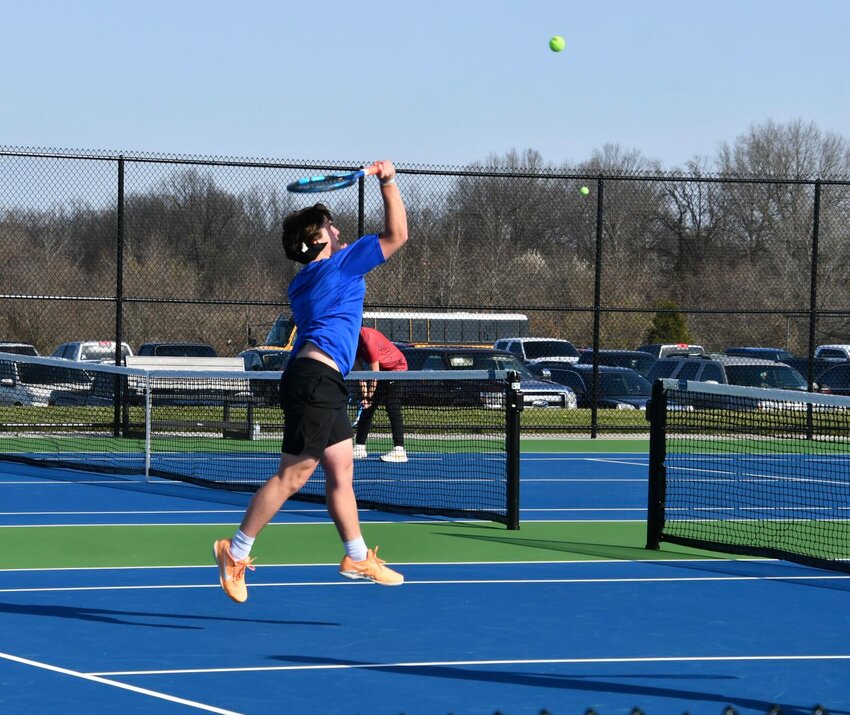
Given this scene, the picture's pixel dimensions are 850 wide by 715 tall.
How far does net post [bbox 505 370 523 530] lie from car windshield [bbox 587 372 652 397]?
1298 centimetres

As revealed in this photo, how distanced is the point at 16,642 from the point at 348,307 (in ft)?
6.61

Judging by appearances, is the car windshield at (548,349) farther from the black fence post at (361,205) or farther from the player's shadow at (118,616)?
the player's shadow at (118,616)

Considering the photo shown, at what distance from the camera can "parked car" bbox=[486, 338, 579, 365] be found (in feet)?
104

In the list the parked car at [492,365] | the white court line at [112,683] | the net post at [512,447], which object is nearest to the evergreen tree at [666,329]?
the parked car at [492,365]

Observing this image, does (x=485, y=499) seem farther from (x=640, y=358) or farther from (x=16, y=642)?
(x=640, y=358)

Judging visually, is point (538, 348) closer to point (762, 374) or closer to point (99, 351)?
point (762, 374)

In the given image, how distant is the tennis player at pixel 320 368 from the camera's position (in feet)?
20.6

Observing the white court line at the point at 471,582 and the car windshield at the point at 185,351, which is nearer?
the white court line at the point at 471,582

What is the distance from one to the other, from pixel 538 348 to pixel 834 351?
9.02 meters

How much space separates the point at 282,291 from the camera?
20703 mm

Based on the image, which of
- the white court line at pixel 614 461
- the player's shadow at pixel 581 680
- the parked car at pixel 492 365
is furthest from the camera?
the parked car at pixel 492 365

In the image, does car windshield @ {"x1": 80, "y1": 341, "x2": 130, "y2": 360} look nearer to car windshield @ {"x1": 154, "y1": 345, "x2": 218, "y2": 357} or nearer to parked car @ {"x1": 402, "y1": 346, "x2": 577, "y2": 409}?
car windshield @ {"x1": 154, "y1": 345, "x2": 218, "y2": 357}

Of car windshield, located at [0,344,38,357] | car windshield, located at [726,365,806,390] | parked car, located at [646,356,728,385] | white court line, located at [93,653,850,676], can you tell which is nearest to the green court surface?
white court line, located at [93,653,850,676]

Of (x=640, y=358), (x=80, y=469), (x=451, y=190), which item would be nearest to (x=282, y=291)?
(x=451, y=190)
